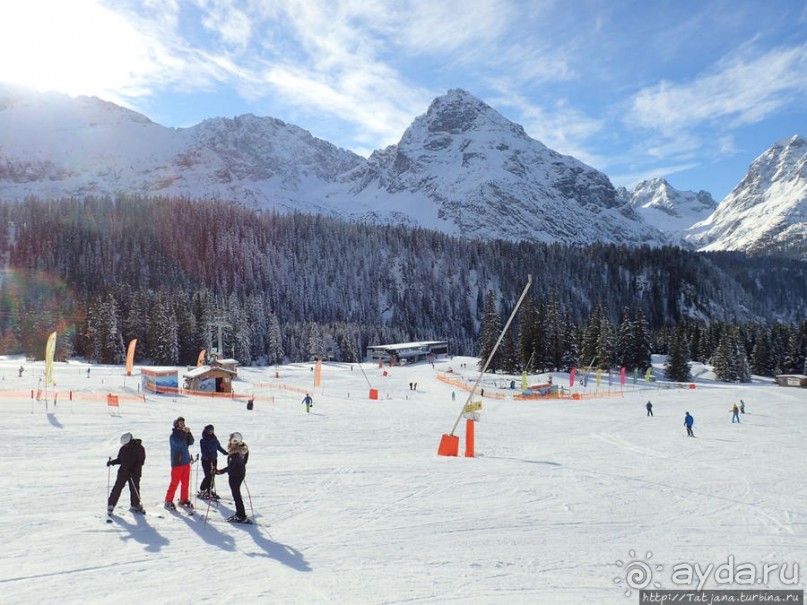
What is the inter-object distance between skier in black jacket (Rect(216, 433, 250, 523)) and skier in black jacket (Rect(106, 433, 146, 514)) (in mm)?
1511

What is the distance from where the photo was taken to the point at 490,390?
5612cm

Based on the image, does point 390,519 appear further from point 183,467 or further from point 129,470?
point 129,470

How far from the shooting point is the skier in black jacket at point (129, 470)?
31.1 ft

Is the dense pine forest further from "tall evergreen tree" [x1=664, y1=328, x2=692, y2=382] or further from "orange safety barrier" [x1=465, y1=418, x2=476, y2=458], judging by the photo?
"orange safety barrier" [x1=465, y1=418, x2=476, y2=458]

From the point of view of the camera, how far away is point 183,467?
33.0 ft

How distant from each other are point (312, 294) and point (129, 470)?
16423 cm

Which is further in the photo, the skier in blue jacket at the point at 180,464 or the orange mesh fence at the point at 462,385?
the orange mesh fence at the point at 462,385

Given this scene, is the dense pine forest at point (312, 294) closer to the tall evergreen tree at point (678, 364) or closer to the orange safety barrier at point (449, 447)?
the tall evergreen tree at point (678, 364)

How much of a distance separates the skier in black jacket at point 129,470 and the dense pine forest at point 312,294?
66.5 metres

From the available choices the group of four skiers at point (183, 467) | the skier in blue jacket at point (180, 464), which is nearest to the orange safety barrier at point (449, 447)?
the group of four skiers at point (183, 467)

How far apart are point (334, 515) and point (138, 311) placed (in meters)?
81.7

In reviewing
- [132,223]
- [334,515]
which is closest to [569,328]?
[334,515]

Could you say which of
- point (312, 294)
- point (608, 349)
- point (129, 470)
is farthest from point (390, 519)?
point (312, 294)

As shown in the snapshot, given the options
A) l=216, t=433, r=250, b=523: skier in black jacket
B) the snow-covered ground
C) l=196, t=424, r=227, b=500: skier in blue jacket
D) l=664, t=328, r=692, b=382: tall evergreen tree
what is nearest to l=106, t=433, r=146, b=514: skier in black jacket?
the snow-covered ground
